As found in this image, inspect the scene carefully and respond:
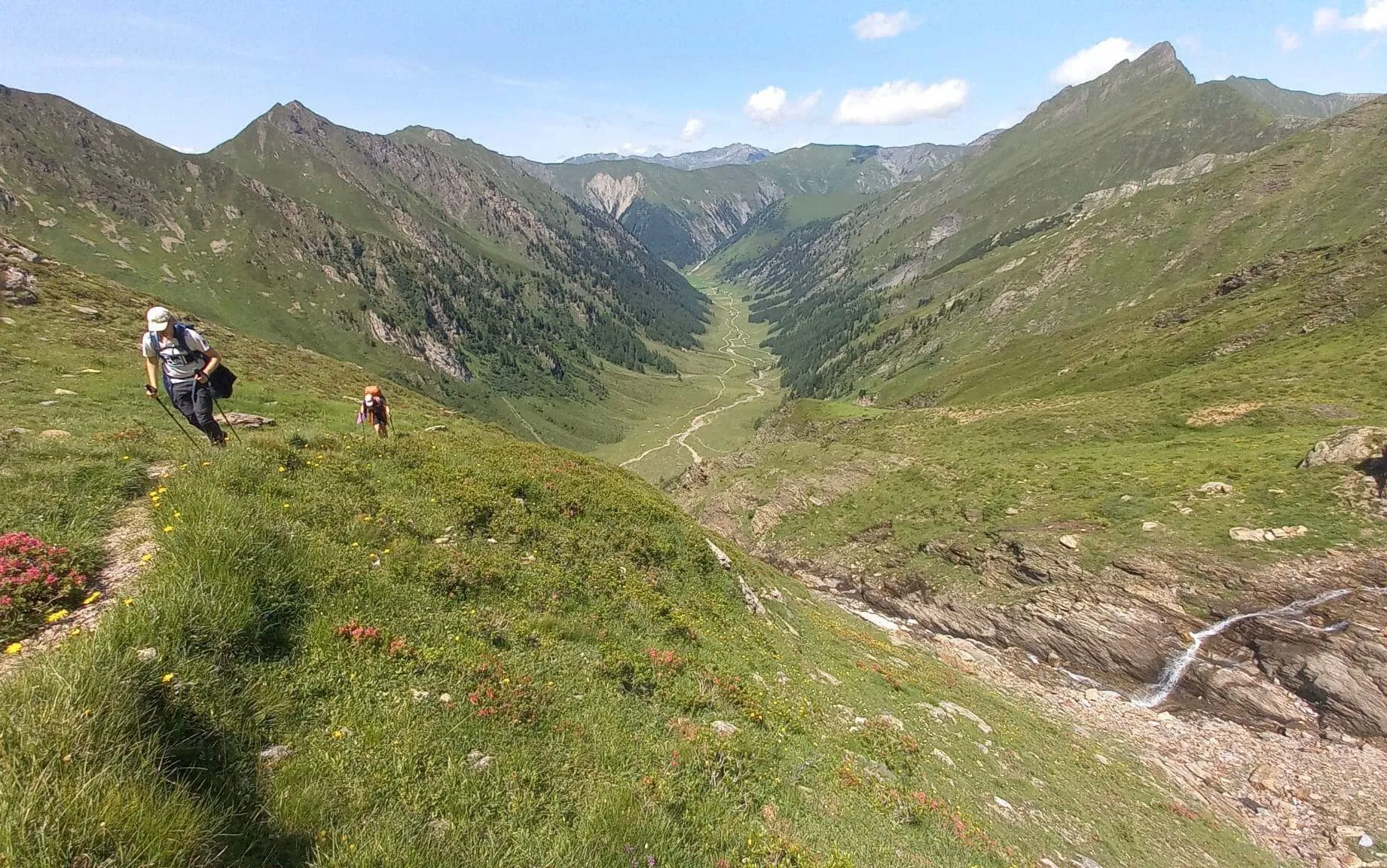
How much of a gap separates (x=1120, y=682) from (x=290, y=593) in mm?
40580

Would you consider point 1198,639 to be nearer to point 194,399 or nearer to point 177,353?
point 194,399

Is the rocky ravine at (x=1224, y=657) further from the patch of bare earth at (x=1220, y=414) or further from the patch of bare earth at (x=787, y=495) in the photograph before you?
the patch of bare earth at (x=1220, y=414)

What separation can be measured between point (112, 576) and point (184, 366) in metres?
7.63

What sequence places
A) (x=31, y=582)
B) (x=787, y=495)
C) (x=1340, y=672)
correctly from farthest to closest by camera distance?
(x=787, y=495), (x=1340, y=672), (x=31, y=582)

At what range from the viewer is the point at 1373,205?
15250cm

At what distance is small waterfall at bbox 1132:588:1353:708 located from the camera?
31.4m

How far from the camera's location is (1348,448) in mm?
38500

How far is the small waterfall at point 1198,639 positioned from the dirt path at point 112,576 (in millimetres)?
41123

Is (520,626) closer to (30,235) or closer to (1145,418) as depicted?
(1145,418)

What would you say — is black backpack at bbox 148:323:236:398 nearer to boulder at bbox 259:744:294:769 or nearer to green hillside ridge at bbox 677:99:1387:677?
boulder at bbox 259:744:294:769

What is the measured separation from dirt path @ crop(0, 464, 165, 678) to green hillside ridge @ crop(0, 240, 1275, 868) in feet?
0.77

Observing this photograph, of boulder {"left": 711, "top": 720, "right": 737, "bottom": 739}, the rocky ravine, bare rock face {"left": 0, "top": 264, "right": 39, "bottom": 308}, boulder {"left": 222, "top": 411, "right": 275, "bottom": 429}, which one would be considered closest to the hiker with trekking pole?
boulder {"left": 222, "top": 411, "right": 275, "bottom": 429}

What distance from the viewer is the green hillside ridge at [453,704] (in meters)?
5.36

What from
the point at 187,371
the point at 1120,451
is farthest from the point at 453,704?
the point at 1120,451
